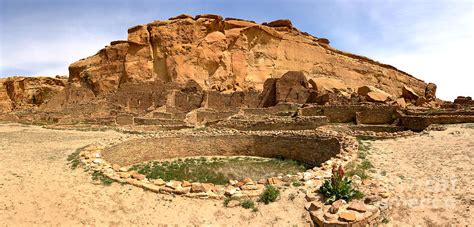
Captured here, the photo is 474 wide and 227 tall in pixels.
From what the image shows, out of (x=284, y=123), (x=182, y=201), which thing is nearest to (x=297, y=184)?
(x=182, y=201)

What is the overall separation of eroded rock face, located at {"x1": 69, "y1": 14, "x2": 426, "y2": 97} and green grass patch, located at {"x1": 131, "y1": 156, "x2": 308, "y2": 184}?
29465 millimetres

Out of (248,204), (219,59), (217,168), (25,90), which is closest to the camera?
(248,204)

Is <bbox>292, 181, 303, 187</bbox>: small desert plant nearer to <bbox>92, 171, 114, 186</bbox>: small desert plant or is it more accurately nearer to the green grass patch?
the green grass patch

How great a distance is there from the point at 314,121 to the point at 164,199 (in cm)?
1248

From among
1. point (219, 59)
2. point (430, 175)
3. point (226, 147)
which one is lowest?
point (226, 147)

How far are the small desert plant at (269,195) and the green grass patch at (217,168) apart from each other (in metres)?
4.28

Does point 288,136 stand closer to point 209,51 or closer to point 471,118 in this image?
point 471,118

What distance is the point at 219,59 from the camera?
4831 cm

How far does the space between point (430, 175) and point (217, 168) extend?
769 cm

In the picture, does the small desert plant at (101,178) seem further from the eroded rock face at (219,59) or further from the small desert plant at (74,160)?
the eroded rock face at (219,59)

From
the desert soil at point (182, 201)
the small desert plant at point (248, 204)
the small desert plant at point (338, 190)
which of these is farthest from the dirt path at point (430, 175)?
the small desert plant at point (248, 204)

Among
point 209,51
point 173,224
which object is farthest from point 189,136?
point 209,51

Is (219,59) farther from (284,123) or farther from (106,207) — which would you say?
(106,207)

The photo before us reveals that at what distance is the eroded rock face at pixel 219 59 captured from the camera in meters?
46.8
